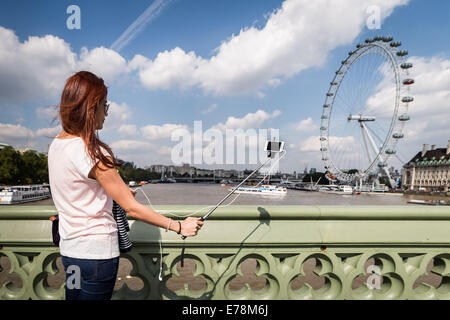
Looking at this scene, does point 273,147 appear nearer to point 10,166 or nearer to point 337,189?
point 10,166

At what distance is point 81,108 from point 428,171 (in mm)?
100268

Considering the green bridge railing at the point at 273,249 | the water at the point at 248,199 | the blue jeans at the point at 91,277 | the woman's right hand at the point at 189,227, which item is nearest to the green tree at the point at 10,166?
the water at the point at 248,199

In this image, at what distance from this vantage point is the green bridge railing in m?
1.62

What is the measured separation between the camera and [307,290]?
171cm

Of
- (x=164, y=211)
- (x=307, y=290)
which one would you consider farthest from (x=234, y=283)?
(x=164, y=211)

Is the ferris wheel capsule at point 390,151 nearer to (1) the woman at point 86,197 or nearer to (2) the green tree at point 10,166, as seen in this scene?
(1) the woman at point 86,197

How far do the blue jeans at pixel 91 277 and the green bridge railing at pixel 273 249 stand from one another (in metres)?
0.42

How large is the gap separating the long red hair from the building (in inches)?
3537

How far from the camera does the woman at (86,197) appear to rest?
1089mm

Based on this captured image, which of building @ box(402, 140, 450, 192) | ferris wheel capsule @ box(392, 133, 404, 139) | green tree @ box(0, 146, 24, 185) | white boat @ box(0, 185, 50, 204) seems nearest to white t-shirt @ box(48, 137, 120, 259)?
white boat @ box(0, 185, 50, 204)

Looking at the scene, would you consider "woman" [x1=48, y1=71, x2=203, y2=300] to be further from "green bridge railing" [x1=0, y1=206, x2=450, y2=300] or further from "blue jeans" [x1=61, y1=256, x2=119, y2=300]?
"green bridge railing" [x1=0, y1=206, x2=450, y2=300]

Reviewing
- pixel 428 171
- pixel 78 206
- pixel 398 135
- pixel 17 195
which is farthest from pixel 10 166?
pixel 428 171

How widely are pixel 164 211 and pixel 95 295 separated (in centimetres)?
57

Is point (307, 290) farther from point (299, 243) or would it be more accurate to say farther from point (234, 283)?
point (234, 283)
